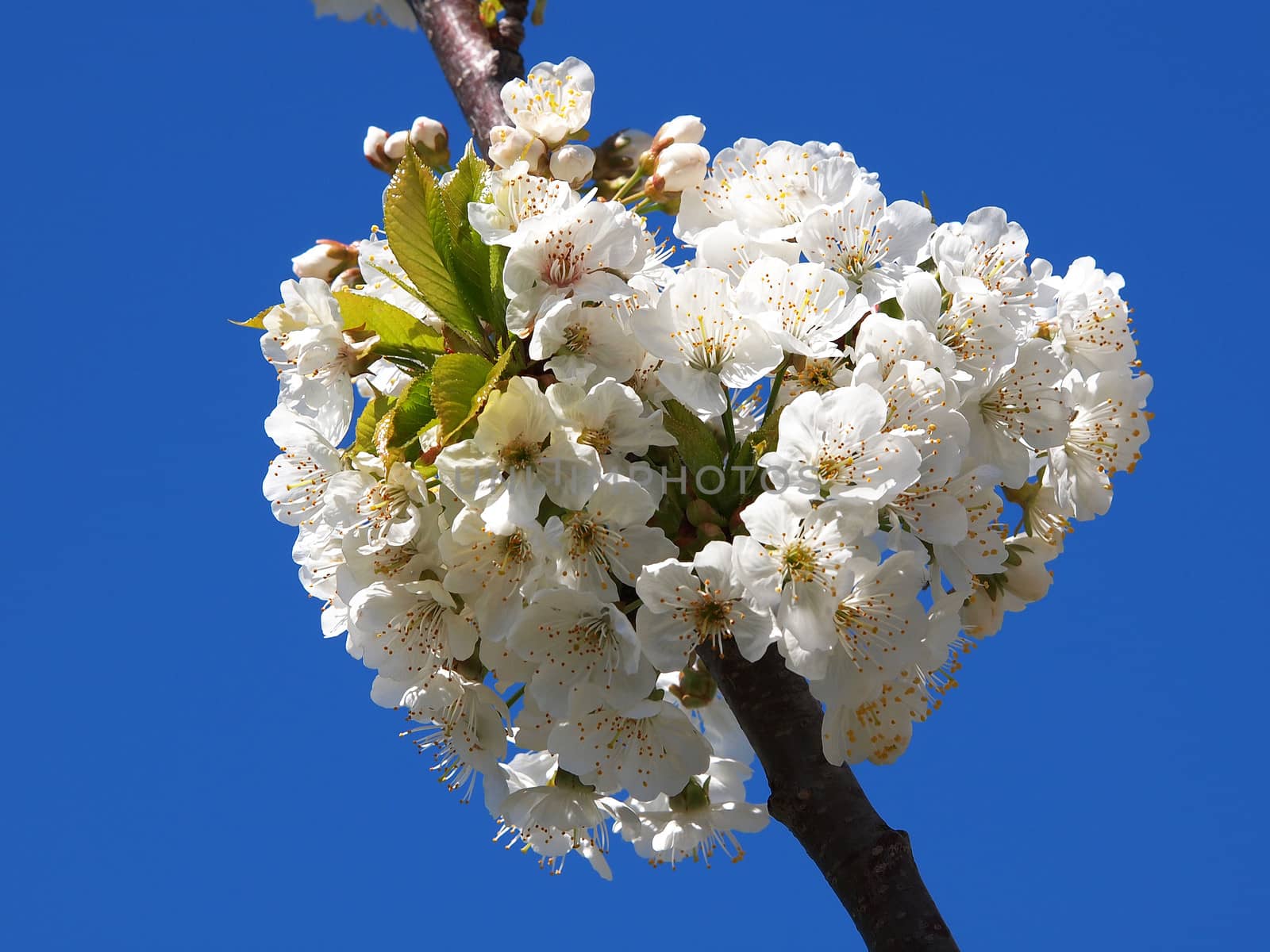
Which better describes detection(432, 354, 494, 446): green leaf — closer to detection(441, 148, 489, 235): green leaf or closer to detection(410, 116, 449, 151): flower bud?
detection(441, 148, 489, 235): green leaf

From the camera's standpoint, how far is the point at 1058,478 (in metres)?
1.90

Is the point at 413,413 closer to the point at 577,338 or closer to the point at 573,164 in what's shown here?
the point at 577,338

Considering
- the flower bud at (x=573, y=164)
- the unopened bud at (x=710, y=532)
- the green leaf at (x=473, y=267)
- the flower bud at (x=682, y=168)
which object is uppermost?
the flower bud at (x=573, y=164)

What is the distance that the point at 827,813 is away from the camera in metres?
1.74

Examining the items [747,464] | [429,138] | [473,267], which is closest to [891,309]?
[747,464]

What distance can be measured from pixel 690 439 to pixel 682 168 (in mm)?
531

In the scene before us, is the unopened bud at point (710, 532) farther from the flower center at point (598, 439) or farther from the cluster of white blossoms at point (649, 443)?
the flower center at point (598, 439)

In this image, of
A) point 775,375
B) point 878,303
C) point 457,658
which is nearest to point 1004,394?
point 878,303

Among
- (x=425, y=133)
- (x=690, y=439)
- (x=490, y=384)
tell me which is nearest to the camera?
(x=490, y=384)

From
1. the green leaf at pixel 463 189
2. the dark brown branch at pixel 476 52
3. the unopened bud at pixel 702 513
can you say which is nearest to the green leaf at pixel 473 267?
the green leaf at pixel 463 189

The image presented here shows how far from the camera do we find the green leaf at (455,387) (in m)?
1.50

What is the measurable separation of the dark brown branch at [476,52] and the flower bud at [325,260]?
0.52 metres

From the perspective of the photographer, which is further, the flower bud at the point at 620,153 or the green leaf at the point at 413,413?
the flower bud at the point at 620,153

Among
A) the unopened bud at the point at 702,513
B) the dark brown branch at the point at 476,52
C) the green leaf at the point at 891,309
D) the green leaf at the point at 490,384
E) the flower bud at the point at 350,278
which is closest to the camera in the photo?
the green leaf at the point at 490,384
